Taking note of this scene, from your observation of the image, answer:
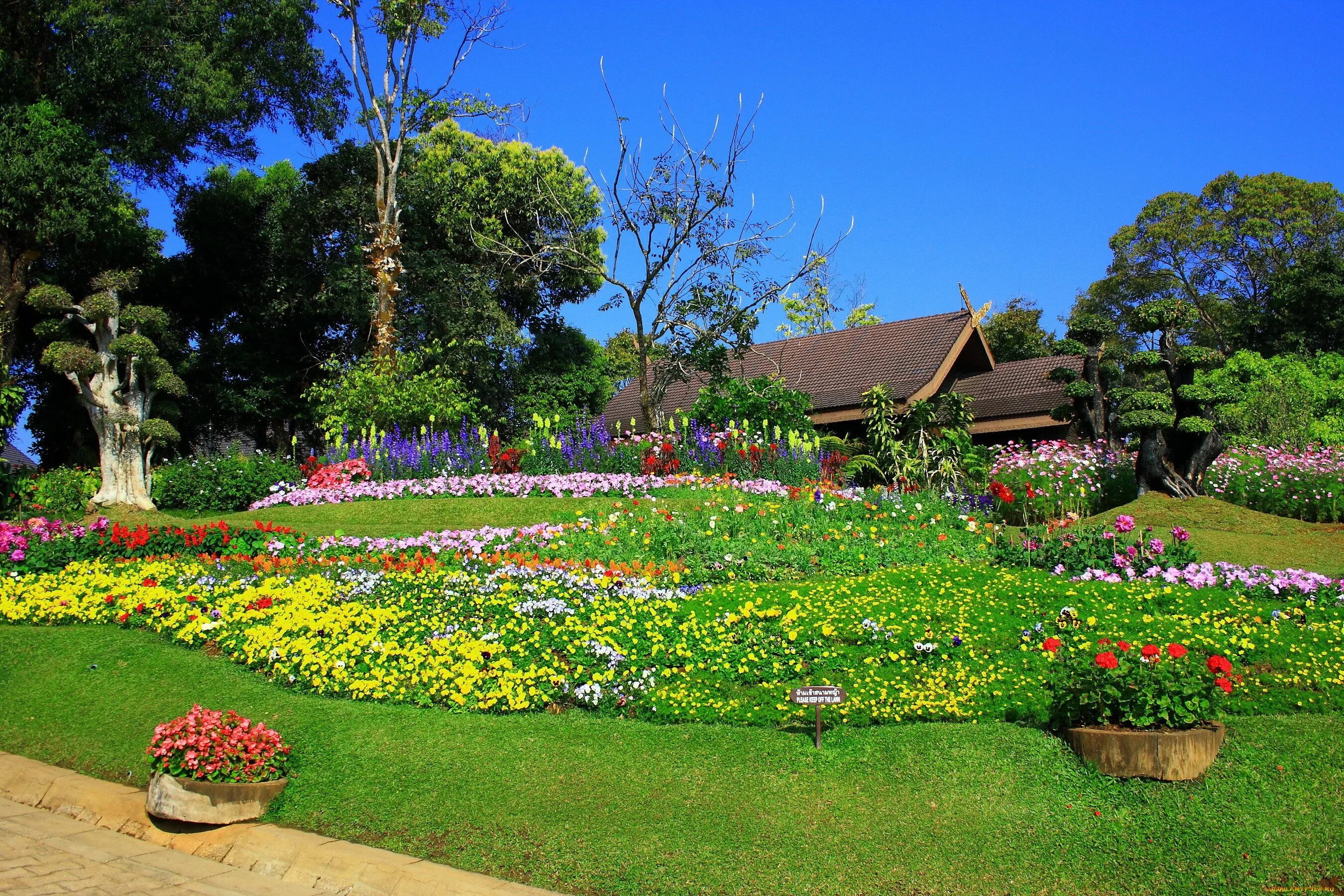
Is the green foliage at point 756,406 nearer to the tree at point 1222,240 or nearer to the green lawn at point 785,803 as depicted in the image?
the green lawn at point 785,803

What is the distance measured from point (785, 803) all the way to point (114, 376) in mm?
15898

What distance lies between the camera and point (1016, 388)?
2470 centimetres

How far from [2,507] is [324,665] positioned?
12.1 m

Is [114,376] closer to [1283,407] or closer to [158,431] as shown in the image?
[158,431]

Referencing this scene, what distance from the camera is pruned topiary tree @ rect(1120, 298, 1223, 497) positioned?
1316 centimetres

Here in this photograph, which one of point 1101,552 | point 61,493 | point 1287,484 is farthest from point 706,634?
point 61,493

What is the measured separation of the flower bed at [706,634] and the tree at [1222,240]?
1228 inches

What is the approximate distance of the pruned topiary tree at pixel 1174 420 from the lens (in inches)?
518

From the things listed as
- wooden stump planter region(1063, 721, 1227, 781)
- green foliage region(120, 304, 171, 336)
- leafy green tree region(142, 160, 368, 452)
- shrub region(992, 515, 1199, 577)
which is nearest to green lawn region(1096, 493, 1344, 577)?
shrub region(992, 515, 1199, 577)

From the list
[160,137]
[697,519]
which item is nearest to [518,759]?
[697,519]

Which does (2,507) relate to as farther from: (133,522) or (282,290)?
(282,290)

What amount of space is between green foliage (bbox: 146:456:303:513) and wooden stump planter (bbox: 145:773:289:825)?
457 inches

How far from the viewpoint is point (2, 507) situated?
15938mm

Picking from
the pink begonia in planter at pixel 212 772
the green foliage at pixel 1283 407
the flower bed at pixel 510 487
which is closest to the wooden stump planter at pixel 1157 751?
the pink begonia in planter at pixel 212 772
